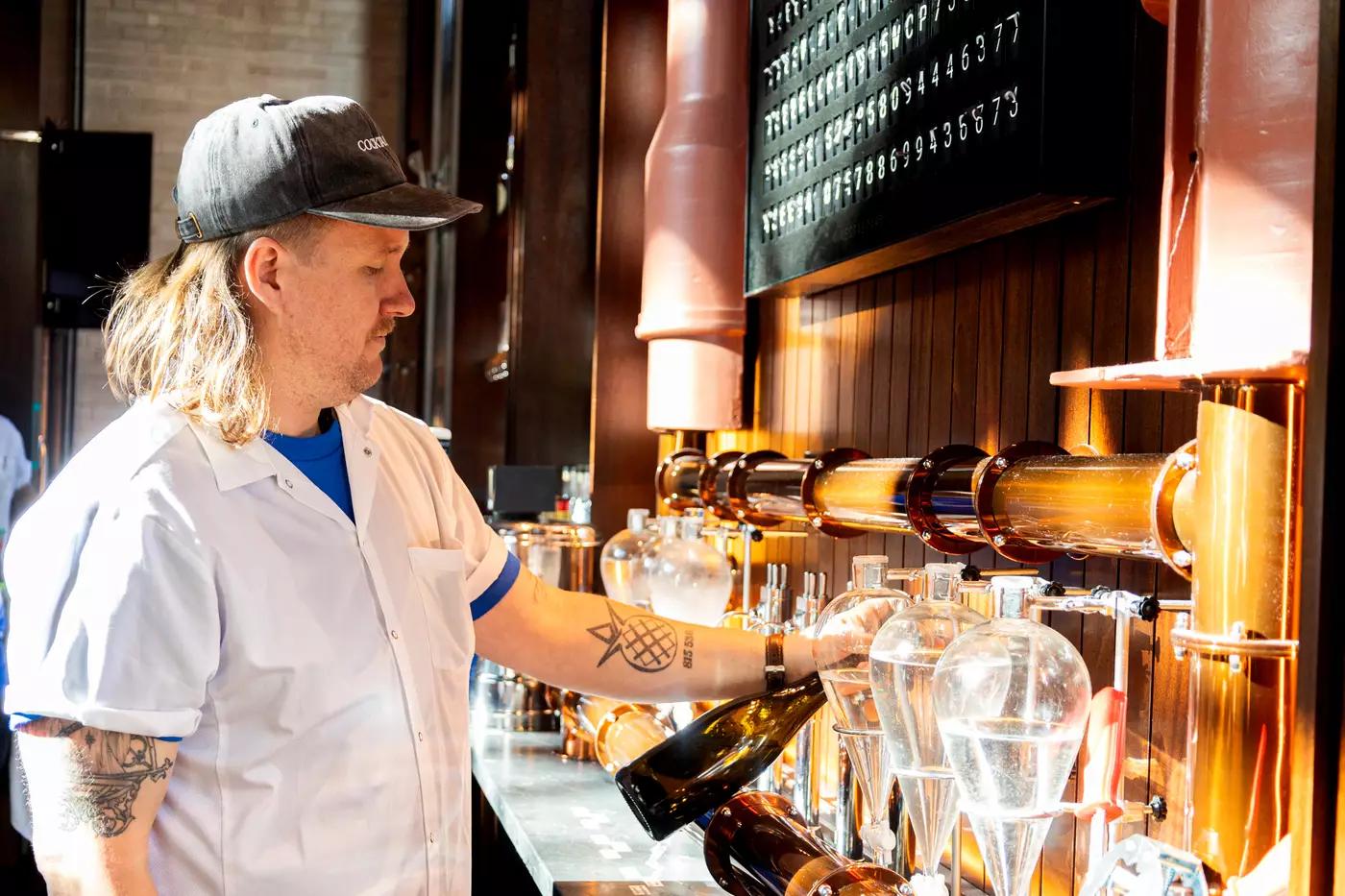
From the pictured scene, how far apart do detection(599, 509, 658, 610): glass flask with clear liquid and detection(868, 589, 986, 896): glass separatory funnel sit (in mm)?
1391

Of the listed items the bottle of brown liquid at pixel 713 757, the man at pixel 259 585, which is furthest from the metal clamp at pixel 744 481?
the bottle of brown liquid at pixel 713 757

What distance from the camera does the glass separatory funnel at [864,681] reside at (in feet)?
4.61

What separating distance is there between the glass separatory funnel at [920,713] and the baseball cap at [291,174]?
0.77 m

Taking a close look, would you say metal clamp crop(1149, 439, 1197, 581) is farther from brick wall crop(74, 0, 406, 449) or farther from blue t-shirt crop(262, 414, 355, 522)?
brick wall crop(74, 0, 406, 449)

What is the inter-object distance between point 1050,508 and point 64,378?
7472 mm

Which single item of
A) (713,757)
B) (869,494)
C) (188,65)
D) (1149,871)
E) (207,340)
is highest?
(188,65)

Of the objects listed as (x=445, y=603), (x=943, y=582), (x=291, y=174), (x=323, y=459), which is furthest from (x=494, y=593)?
(x=943, y=582)

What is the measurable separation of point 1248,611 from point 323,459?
1146mm

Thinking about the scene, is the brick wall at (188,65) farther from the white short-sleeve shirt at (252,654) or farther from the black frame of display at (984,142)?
the white short-sleeve shirt at (252,654)

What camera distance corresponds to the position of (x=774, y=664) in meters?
1.84

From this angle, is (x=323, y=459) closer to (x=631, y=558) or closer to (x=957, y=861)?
(x=957, y=861)

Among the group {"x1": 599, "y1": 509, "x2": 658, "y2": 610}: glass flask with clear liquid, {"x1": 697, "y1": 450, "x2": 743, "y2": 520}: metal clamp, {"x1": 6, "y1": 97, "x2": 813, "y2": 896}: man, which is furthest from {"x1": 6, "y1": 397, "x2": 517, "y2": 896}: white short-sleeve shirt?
{"x1": 697, "y1": 450, "x2": 743, "y2": 520}: metal clamp

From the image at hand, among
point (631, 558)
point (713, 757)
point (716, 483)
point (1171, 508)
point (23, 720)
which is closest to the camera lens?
point (1171, 508)

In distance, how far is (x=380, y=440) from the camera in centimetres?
189
